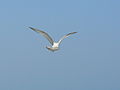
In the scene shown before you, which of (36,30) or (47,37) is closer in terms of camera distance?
(36,30)

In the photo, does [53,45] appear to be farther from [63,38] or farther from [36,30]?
[36,30]

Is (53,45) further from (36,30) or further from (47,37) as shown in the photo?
(36,30)

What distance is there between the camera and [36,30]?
924 inches

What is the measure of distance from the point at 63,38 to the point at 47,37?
1.68m

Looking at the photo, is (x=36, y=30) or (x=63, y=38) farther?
(x=63, y=38)

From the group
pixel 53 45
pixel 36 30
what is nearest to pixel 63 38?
pixel 53 45

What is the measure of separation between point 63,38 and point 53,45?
1.32 meters

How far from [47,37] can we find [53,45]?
95 cm

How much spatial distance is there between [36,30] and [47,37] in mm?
2342

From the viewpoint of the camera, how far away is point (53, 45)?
25672 mm

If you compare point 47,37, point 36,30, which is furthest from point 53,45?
point 36,30

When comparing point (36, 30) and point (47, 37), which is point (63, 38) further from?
point (36, 30)

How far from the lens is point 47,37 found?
25.6 meters
